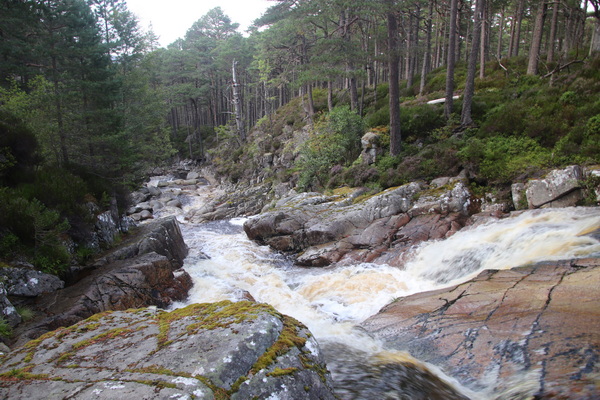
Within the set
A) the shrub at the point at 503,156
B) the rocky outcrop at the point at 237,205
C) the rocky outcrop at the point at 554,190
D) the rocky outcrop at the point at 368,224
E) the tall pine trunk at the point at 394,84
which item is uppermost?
the tall pine trunk at the point at 394,84

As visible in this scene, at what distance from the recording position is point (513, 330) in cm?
489

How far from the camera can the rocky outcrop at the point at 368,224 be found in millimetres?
11172

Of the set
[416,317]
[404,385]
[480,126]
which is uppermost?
[480,126]

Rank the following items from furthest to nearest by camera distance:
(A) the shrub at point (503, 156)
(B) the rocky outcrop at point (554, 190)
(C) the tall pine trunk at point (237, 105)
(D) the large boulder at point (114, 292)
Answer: (C) the tall pine trunk at point (237, 105) < (A) the shrub at point (503, 156) < (B) the rocky outcrop at point (554, 190) < (D) the large boulder at point (114, 292)

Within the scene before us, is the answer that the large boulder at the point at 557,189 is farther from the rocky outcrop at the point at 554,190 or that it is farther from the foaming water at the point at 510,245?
the foaming water at the point at 510,245

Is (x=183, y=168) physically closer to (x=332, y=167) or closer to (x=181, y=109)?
(x=181, y=109)

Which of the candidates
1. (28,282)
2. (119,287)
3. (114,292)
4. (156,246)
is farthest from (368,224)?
(28,282)

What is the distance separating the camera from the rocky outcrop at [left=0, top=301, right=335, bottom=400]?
8.70 ft

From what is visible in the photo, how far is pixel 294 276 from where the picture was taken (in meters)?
11.0

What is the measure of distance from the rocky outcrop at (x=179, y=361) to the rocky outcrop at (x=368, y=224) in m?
7.83

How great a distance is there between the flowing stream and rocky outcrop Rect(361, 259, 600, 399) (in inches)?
16.6

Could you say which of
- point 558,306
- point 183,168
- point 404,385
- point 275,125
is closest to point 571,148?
point 558,306

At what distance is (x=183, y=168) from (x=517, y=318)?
43947 mm

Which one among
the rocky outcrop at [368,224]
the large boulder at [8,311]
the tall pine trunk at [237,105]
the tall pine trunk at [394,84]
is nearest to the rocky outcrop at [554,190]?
the rocky outcrop at [368,224]
